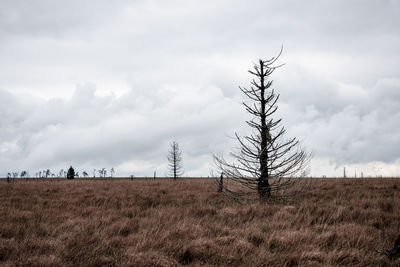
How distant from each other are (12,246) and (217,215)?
15.1ft

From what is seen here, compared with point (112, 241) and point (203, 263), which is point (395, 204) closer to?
point (203, 263)

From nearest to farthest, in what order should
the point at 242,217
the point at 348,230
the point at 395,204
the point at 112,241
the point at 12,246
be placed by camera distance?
1. the point at 12,246
2. the point at 112,241
3. the point at 348,230
4. the point at 242,217
5. the point at 395,204

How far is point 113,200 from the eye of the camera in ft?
35.7

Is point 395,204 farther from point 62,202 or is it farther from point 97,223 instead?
point 62,202

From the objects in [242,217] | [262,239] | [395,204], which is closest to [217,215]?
[242,217]

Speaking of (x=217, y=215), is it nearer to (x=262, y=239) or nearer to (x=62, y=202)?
(x=262, y=239)

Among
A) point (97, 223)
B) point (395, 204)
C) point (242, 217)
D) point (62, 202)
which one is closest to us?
point (97, 223)

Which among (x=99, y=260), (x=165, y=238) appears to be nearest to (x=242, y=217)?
(x=165, y=238)

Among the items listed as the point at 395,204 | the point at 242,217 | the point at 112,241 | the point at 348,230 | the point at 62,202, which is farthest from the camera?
the point at 62,202

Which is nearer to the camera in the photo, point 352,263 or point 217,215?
point 352,263

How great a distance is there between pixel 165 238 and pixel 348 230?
3.62m

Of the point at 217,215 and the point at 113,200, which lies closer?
the point at 217,215

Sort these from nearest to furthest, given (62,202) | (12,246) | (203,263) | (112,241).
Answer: (203,263) → (12,246) → (112,241) → (62,202)

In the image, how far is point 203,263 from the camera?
4.12 metres
